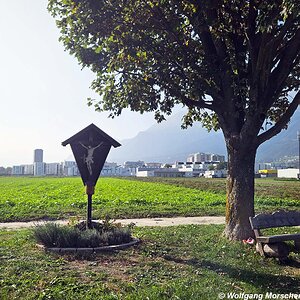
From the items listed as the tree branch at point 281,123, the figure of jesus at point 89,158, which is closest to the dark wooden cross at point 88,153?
the figure of jesus at point 89,158


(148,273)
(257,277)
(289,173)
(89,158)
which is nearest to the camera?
(257,277)

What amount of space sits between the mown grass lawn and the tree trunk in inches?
21.7

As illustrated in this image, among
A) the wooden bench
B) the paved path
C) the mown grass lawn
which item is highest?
the wooden bench

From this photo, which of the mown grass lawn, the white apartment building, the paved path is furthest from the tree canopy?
the white apartment building

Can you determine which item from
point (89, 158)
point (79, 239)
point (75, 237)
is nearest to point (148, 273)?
point (79, 239)

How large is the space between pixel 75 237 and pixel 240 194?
4568 millimetres

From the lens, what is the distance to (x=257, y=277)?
265 inches

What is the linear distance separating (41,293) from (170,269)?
264 centimetres

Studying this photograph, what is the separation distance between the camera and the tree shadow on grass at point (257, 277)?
6154 mm

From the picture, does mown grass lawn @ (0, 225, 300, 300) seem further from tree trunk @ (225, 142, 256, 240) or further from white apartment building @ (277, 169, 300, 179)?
white apartment building @ (277, 169, 300, 179)

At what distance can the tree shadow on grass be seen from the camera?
20.2ft

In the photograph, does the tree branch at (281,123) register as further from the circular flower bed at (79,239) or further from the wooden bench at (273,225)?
the circular flower bed at (79,239)

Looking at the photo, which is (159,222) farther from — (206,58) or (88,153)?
(206,58)

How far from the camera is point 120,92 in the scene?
11062 millimetres
